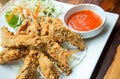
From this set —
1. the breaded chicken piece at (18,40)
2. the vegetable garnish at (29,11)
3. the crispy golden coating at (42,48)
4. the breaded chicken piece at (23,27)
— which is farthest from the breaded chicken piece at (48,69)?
the vegetable garnish at (29,11)

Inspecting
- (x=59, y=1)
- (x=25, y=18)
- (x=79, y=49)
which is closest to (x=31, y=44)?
(x=79, y=49)

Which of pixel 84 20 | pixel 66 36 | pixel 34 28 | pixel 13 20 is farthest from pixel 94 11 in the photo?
pixel 13 20

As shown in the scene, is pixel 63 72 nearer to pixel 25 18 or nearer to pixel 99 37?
pixel 99 37

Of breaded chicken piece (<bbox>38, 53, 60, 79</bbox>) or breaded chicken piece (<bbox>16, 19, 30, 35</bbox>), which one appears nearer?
breaded chicken piece (<bbox>38, 53, 60, 79</bbox>)

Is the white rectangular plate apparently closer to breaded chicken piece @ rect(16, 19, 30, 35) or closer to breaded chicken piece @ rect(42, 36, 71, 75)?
breaded chicken piece @ rect(42, 36, 71, 75)

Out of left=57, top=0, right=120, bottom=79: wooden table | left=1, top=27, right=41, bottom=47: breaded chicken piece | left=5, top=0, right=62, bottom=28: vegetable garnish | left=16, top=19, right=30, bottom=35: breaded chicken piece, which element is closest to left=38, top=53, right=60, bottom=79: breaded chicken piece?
left=1, top=27, right=41, bottom=47: breaded chicken piece

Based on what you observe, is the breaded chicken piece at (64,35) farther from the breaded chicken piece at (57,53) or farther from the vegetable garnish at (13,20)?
the vegetable garnish at (13,20)

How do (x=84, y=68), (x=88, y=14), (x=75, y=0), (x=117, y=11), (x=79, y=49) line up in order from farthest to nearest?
(x=75, y=0), (x=117, y=11), (x=88, y=14), (x=79, y=49), (x=84, y=68)
